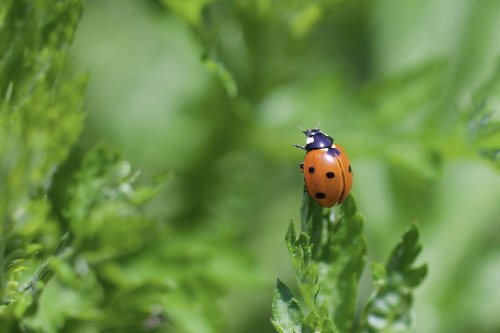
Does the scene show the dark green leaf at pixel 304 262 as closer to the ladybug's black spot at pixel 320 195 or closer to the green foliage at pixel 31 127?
the ladybug's black spot at pixel 320 195

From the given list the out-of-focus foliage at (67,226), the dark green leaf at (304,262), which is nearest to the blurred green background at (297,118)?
the out-of-focus foliage at (67,226)

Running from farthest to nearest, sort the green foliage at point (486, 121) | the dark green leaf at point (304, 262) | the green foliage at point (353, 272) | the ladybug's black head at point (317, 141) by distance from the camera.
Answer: the ladybug's black head at point (317, 141), the green foliage at point (486, 121), the green foliage at point (353, 272), the dark green leaf at point (304, 262)

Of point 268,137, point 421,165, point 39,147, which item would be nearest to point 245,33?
point 268,137

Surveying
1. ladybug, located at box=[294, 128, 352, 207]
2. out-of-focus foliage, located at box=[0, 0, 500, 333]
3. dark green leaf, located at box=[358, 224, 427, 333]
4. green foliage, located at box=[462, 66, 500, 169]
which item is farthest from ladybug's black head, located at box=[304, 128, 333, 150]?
dark green leaf, located at box=[358, 224, 427, 333]

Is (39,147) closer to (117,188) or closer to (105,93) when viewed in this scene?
(117,188)

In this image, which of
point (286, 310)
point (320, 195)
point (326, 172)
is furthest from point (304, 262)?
point (326, 172)

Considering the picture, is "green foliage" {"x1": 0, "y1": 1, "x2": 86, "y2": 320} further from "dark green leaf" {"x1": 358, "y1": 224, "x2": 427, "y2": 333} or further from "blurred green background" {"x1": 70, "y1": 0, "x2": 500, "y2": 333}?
"dark green leaf" {"x1": 358, "y1": 224, "x2": 427, "y2": 333}
